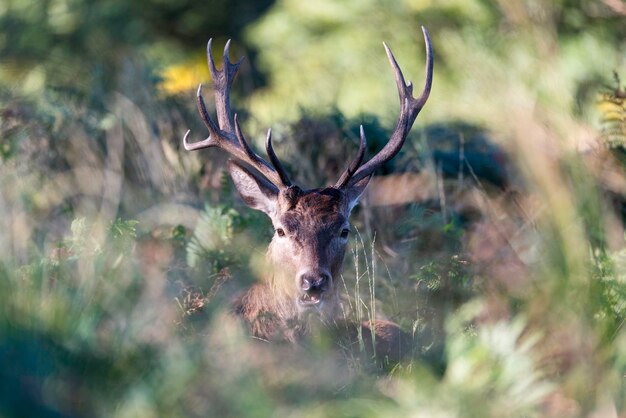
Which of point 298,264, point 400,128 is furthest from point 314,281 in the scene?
point 400,128

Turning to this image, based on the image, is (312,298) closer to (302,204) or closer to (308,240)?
(308,240)

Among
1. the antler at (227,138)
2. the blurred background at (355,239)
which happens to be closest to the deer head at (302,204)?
the antler at (227,138)

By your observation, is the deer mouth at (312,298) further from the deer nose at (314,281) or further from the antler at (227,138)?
the antler at (227,138)

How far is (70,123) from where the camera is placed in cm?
991

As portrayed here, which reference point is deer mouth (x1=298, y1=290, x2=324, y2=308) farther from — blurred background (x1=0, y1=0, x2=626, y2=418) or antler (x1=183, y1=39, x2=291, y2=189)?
antler (x1=183, y1=39, x2=291, y2=189)

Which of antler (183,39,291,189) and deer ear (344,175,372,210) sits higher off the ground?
antler (183,39,291,189)

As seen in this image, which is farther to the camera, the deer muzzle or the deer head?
the deer head

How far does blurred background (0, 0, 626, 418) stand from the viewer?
3.84 m

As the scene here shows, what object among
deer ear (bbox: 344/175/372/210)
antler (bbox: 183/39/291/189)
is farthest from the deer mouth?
deer ear (bbox: 344/175/372/210)

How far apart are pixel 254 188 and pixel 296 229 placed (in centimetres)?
58

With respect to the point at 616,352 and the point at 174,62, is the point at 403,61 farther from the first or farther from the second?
the point at 616,352

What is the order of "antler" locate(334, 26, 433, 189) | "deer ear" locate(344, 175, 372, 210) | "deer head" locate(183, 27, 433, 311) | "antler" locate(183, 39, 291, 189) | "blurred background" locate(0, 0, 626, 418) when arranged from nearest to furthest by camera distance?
1. "blurred background" locate(0, 0, 626, 418)
2. "deer head" locate(183, 27, 433, 311)
3. "antler" locate(183, 39, 291, 189)
4. "antler" locate(334, 26, 433, 189)
5. "deer ear" locate(344, 175, 372, 210)

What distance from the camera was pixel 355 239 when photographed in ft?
24.2

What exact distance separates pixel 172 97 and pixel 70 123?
111cm
